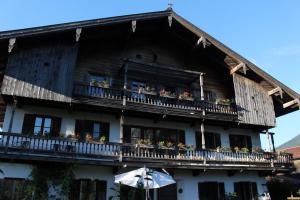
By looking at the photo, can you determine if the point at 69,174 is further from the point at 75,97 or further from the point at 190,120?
the point at 190,120

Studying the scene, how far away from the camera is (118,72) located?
70.2 ft

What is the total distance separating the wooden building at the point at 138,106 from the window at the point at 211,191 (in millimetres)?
64

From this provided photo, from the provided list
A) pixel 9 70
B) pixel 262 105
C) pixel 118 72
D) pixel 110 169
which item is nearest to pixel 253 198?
pixel 262 105

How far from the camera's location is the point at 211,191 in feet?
67.0

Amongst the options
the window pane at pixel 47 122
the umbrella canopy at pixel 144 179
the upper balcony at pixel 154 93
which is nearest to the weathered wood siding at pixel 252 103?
the upper balcony at pixel 154 93

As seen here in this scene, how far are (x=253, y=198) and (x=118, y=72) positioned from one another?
1225 centimetres

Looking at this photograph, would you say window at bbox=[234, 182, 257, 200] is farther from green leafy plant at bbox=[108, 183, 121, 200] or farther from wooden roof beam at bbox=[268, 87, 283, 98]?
green leafy plant at bbox=[108, 183, 121, 200]

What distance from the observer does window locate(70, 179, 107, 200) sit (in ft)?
55.2

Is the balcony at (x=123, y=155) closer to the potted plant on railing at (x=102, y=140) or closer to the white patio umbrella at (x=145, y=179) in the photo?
the potted plant on railing at (x=102, y=140)

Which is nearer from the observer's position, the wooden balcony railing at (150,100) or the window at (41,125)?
the window at (41,125)

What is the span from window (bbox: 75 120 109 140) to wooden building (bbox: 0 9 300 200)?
0.20 feet

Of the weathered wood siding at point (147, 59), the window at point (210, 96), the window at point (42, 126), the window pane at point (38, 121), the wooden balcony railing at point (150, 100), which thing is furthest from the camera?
the window at point (210, 96)

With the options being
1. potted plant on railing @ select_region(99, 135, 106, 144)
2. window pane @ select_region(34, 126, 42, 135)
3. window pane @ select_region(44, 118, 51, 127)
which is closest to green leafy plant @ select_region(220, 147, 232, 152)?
potted plant on railing @ select_region(99, 135, 106, 144)

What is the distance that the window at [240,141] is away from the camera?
899 inches
